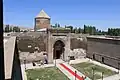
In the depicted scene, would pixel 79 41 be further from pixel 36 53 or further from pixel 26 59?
pixel 26 59

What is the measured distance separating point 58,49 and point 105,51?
4706 mm

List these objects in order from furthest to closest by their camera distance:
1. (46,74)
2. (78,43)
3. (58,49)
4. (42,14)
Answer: (42,14), (78,43), (58,49), (46,74)

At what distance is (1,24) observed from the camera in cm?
101

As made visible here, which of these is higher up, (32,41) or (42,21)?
(42,21)

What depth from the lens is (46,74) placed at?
1326cm

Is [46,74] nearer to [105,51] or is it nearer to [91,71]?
[91,71]

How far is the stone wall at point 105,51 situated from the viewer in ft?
51.1

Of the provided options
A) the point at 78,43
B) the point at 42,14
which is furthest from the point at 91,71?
the point at 42,14

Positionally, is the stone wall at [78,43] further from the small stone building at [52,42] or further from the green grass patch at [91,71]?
the green grass patch at [91,71]

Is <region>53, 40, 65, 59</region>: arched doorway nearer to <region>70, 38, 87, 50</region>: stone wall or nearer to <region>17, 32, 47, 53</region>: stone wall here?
<region>17, 32, 47, 53</region>: stone wall

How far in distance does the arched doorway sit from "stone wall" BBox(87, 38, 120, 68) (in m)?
3.53

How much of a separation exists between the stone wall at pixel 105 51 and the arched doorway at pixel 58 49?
11.6 feet

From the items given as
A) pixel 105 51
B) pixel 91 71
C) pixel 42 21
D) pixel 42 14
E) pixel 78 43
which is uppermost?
pixel 42 14

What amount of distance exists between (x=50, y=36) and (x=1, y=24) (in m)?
16.0
